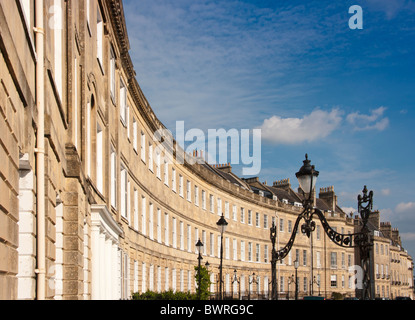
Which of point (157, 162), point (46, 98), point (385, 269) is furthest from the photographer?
point (385, 269)

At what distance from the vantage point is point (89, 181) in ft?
59.8

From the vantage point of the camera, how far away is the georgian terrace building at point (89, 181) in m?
A: 8.16

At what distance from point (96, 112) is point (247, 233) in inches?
1987

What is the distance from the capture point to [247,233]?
2766 inches

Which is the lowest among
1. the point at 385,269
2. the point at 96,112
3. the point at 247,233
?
the point at 385,269

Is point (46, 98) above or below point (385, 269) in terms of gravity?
above

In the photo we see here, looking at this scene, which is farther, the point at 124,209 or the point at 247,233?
the point at 247,233

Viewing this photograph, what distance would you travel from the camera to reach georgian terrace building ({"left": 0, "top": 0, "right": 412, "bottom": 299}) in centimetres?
816

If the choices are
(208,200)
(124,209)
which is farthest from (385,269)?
(124,209)
